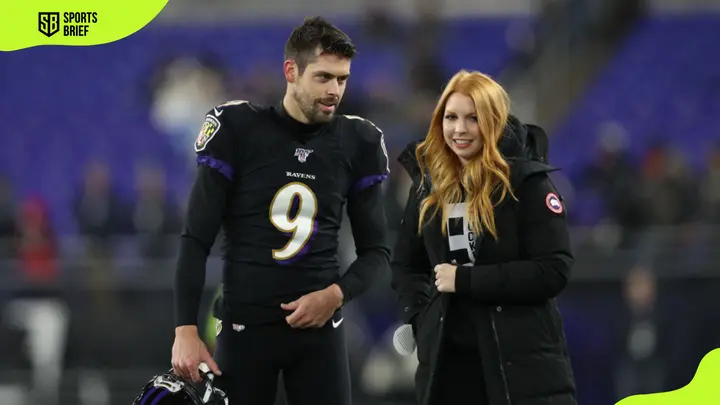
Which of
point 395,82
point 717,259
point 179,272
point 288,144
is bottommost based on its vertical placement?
point 717,259

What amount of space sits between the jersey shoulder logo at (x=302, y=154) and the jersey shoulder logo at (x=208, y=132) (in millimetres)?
290

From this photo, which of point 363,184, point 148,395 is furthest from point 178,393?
point 363,184

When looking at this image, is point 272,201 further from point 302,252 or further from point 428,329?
point 428,329

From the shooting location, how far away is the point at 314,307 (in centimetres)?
378

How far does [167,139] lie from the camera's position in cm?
1108

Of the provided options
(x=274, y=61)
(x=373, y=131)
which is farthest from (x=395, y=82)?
(x=373, y=131)

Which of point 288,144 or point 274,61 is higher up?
point 274,61

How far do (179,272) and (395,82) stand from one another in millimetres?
7136

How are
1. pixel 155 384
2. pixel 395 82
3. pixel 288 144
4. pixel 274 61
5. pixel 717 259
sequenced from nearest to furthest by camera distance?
pixel 155 384 → pixel 288 144 → pixel 717 259 → pixel 395 82 → pixel 274 61

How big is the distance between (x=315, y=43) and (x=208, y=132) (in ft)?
1.58

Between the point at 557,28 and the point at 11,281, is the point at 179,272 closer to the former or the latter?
the point at 11,281

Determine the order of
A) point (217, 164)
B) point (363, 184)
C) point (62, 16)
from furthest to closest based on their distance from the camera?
point (62, 16)
point (363, 184)
point (217, 164)

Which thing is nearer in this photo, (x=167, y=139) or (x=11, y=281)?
(x=11, y=281)

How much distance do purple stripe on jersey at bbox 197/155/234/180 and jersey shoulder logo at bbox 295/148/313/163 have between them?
0.24m
